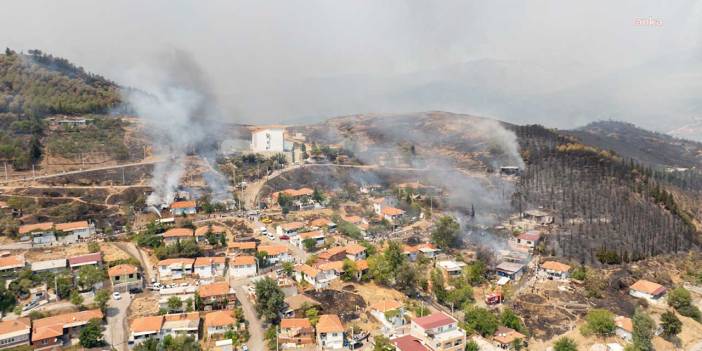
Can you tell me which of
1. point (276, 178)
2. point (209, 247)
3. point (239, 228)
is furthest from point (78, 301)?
point (276, 178)

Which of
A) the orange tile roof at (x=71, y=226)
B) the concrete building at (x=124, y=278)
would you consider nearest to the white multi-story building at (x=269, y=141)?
the orange tile roof at (x=71, y=226)

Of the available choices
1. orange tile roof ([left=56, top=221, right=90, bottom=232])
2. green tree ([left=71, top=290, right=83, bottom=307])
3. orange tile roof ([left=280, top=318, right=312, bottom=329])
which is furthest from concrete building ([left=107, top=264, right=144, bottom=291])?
orange tile roof ([left=280, top=318, right=312, bottom=329])

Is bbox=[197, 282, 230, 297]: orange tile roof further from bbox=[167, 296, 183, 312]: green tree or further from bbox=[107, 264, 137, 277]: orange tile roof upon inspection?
bbox=[107, 264, 137, 277]: orange tile roof

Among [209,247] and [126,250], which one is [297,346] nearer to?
[209,247]

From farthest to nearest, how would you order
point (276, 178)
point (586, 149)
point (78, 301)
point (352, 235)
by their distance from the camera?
1. point (586, 149)
2. point (276, 178)
3. point (352, 235)
4. point (78, 301)

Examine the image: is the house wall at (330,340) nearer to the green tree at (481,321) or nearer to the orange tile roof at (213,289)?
the orange tile roof at (213,289)

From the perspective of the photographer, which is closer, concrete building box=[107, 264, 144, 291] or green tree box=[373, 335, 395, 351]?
green tree box=[373, 335, 395, 351]
